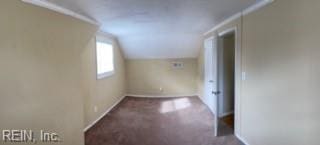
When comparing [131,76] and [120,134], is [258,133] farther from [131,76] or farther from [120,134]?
[131,76]

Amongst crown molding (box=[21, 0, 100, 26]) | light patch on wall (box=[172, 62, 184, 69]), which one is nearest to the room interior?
crown molding (box=[21, 0, 100, 26])

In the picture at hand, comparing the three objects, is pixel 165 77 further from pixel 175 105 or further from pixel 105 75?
pixel 105 75

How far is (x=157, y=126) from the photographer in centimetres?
390

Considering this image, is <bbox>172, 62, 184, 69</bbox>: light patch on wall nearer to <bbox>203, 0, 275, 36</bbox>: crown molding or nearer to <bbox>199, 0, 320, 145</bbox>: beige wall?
<bbox>203, 0, 275, 36</bbox>: crown molding

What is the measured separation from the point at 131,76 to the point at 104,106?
2236mm

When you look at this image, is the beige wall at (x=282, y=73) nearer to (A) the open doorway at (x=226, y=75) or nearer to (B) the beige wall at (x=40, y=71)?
(A) the open doorway at (x=226, y=75)

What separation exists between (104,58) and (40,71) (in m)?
2.98

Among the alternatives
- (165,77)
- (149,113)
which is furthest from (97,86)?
(165,77)

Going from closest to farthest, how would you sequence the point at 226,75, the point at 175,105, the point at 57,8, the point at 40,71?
1. the point at 40,71
2. the point at 57,8
3. the point at 226,75
4. the point at 175,105

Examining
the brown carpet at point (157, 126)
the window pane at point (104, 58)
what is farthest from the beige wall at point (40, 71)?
the window pane at point (104, 58)

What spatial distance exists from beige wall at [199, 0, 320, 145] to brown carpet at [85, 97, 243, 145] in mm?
849

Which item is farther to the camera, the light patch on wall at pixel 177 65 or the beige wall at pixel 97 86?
the light patch on wall at pixel 177 65

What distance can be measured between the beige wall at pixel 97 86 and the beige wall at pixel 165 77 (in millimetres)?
866

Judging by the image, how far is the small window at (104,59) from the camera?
4488 millimetres
